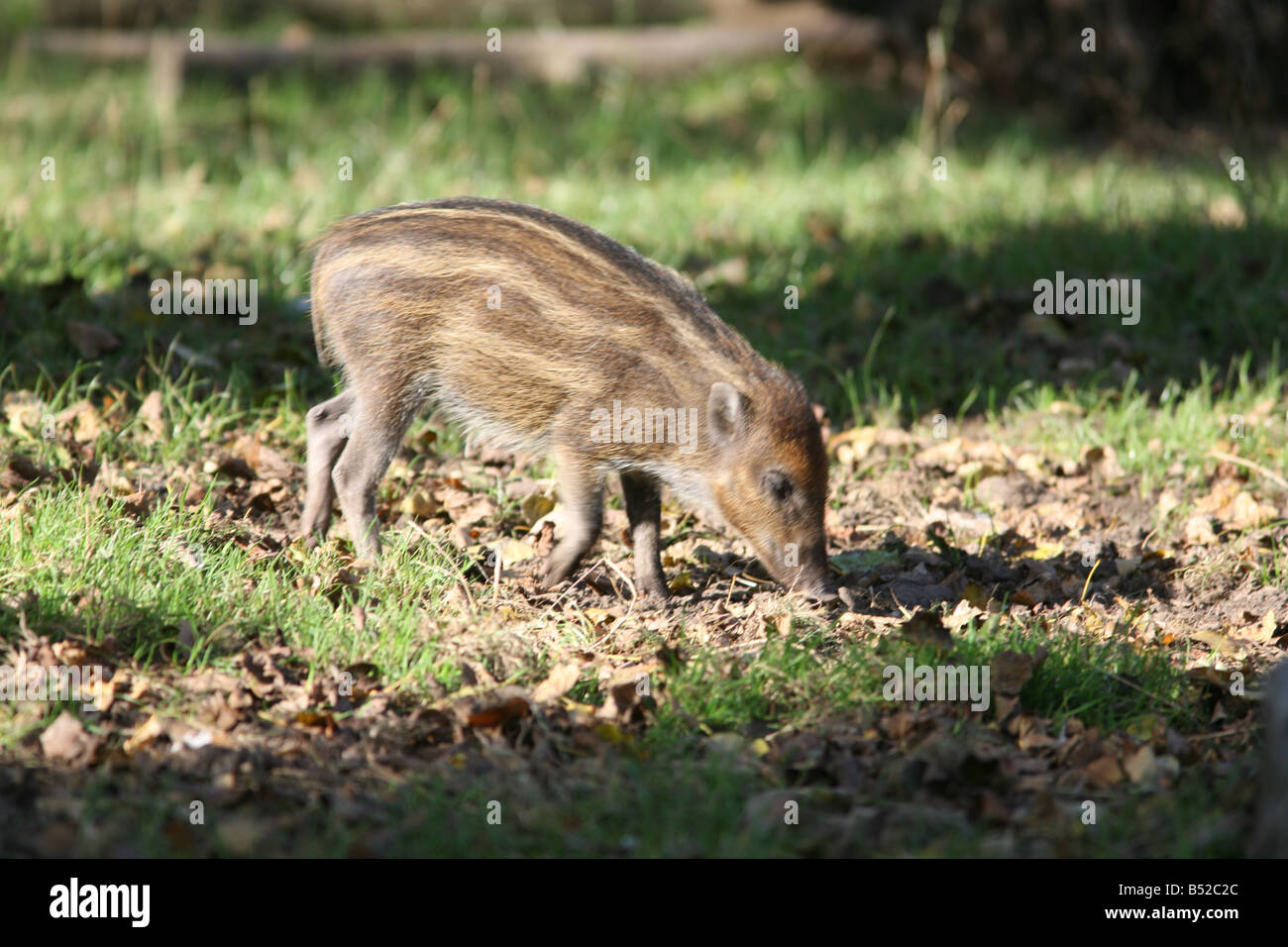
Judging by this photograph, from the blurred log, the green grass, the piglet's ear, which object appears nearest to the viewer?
the green grass

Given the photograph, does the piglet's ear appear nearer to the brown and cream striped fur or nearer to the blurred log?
the brown and cream striped fur

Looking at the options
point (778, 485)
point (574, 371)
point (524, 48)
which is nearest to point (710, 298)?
point (574, 371)

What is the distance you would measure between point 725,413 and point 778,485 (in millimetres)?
311

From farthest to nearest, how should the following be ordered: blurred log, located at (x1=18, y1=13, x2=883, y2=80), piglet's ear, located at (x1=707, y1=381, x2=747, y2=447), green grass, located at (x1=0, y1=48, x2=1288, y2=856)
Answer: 1. blurred log, located at (x1=18, y1=13, x2=883, y2=80)
2. piglet's ear, located at (x1=707, y1=381, x2=747, y2=447)
3. green grass, located at (x1=0, y1=48, x2=1288, y2=856)

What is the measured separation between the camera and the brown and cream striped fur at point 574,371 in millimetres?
4613

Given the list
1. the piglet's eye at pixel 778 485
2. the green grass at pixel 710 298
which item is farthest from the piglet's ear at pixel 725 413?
the green grass at pixel 710 298

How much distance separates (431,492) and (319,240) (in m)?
1.08

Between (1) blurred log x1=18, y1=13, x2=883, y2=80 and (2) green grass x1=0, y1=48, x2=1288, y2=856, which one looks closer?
(2) green grass x1=0, y1=48, x2=1288, y2=856

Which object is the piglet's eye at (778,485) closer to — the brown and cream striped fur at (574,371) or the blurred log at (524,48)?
the brown and cream striped fur at (574,371)

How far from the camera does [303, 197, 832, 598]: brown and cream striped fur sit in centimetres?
461

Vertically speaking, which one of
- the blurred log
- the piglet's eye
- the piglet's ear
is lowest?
the piglet's eye

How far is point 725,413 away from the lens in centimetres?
457

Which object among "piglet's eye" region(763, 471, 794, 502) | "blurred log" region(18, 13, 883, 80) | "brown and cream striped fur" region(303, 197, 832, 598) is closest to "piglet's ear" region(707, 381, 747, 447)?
"brown and cream striped fur" region(303, 197, 832, 598)

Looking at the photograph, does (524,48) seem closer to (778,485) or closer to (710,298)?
(710,298)
